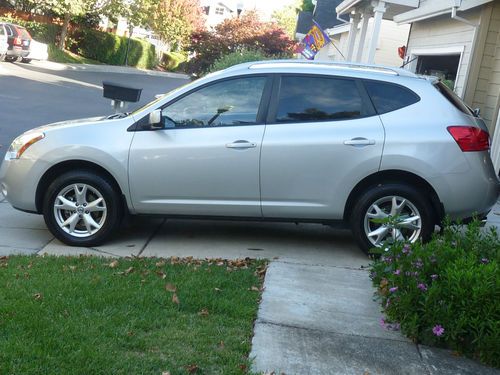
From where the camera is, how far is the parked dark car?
3070cm

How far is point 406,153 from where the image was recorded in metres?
5.89

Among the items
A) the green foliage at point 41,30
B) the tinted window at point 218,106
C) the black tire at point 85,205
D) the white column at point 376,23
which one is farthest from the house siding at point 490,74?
the green foliage at point 41,30

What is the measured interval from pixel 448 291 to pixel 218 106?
3.07 meters

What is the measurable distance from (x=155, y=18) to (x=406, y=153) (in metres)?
49.9

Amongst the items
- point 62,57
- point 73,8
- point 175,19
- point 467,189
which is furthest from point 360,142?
point 175,19

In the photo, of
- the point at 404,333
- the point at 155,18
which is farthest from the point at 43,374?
the point at 155,18

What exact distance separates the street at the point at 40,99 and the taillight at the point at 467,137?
7.17 meters

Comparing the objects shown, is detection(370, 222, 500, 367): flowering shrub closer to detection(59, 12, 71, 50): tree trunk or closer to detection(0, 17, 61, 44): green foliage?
detection(0, 17, 61, 44): green foliage

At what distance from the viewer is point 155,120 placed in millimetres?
6020

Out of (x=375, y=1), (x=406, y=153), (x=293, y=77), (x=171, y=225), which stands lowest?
(x=171, y=225)

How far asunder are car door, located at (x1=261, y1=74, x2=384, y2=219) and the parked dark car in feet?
90.8

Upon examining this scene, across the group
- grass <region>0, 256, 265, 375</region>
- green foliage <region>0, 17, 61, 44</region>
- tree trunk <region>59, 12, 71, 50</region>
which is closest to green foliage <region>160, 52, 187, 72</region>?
tree trunk <region>59, 12, 71, 50</region>

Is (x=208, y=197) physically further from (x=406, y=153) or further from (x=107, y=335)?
(x=107, y=335)

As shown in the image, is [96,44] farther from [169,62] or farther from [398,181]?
[398,181]
